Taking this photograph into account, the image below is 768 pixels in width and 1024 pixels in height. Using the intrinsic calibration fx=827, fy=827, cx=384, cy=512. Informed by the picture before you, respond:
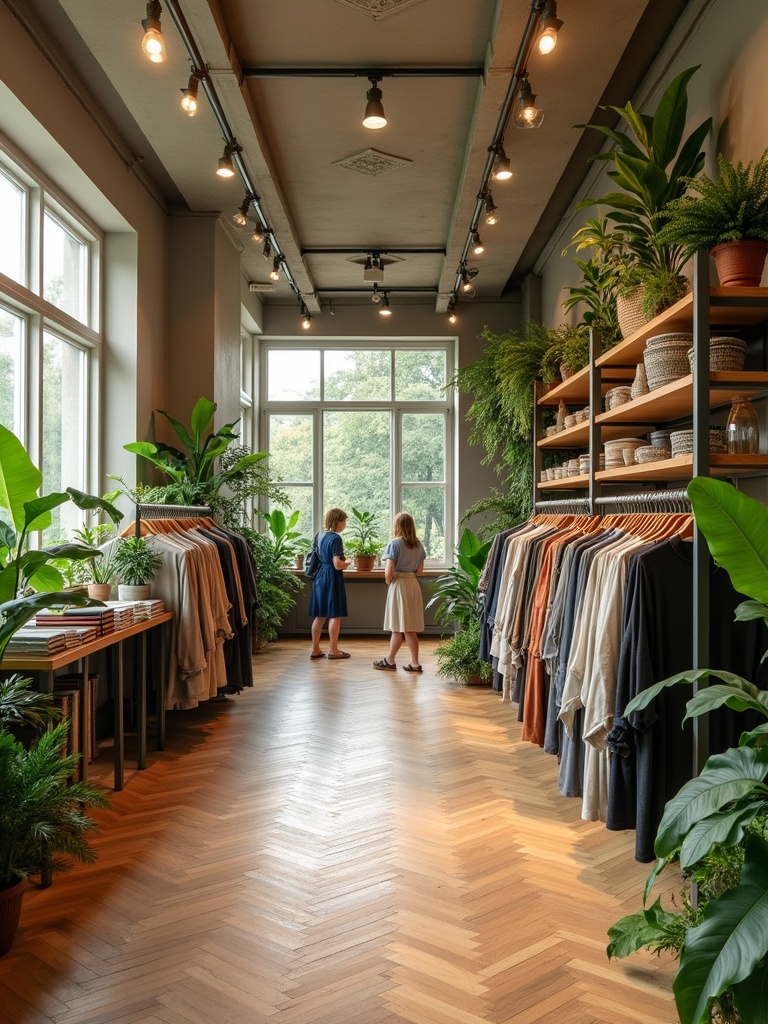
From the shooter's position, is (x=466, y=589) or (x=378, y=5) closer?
(x=378, y=5)

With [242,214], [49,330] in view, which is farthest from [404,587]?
[49,330]

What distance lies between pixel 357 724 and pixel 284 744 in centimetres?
61

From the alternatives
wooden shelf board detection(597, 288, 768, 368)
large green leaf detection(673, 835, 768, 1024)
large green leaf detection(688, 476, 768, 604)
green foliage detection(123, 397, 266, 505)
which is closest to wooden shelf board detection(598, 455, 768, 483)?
wooden shelf board detection(597, 288, 768, 368)

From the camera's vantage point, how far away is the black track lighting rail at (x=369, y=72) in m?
4.53

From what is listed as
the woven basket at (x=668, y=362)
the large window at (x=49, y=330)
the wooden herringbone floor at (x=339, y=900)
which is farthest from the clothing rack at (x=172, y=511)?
the woven basket at (x=668, y=362)

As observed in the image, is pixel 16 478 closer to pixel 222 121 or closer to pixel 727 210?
pixel 222 121

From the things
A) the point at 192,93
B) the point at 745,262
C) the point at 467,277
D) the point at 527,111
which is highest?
the point at 467,277

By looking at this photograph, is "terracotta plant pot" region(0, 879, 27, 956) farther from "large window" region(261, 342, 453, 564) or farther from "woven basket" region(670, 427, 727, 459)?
"large window" region(261, 342, 453, 564)

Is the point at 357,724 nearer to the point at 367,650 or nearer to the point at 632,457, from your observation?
the point at 632,457

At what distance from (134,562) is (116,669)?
716 mm

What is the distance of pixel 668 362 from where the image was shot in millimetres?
3230

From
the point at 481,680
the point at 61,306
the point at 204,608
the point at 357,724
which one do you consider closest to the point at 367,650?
the point at 481,680

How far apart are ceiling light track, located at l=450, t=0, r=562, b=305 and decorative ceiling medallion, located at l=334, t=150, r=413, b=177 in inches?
23.3

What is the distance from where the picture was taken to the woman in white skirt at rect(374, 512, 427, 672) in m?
7.19
